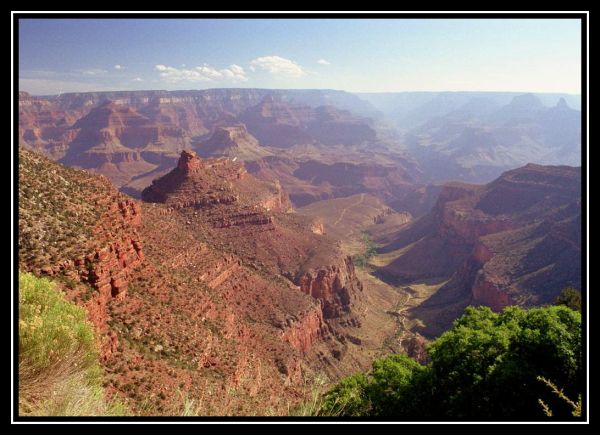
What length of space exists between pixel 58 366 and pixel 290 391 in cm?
1975

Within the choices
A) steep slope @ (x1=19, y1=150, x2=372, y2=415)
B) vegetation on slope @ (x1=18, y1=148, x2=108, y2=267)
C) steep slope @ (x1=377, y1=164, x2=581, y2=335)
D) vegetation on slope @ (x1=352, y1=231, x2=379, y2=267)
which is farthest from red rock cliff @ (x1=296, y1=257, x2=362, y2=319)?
vegetation on slope @ (x1=18, y1=148, x2=108, y2=267)

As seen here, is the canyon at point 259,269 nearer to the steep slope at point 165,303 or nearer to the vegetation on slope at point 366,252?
the steep slope at point 165,303

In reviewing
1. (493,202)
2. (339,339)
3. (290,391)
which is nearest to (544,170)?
(493,202)

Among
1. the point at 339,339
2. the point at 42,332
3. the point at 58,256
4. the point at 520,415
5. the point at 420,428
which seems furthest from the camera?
the point at 339,339

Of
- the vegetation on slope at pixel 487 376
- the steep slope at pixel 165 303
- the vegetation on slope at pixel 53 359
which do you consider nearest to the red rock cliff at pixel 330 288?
the steep slope at pixel 165 303

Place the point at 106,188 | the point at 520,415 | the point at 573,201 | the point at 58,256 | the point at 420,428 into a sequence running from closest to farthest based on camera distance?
the point at 420,428, the point at 520,415, the point at 58,256, the point at 106,188, the point at 573,201

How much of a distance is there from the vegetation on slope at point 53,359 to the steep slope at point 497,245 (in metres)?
59.9

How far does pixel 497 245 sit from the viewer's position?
3201 inches

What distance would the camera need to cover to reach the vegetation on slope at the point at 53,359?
10.9 metres

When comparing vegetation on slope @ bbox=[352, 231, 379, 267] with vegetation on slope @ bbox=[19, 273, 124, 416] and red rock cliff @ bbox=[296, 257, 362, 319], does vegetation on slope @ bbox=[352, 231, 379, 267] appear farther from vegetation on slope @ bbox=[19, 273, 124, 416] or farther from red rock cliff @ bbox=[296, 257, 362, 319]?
vegetation on slope @ bbox=[19, 273, 124, 416]

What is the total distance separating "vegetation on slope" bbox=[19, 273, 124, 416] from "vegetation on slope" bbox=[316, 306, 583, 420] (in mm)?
7734

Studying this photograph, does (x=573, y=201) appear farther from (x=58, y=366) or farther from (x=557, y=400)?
(x=58, y=366)
